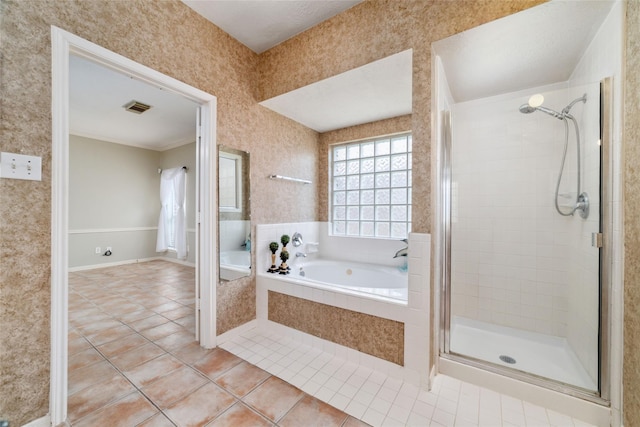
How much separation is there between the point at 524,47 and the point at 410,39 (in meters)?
0.75

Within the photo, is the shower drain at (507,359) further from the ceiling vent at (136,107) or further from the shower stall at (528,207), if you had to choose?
the ceiling vent at (136,107)

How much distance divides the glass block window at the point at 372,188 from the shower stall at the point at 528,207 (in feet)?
2.37

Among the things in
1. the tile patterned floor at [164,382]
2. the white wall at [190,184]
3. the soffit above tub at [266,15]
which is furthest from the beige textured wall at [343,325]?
the white wall at [190,184]

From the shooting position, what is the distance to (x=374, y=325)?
1825 millimetres

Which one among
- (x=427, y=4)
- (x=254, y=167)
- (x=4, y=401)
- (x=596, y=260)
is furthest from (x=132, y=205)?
(x=596, y=260)

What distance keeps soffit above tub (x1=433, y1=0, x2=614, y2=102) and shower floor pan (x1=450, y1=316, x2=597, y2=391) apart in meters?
2.11

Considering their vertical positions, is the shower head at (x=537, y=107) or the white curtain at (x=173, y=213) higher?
the shower head at (x=537, y=107)

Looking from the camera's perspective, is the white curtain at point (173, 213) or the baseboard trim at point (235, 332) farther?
the white curtain at point (173, 213)

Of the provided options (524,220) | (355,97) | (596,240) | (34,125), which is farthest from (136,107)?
(596,240)

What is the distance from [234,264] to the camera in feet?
7.72

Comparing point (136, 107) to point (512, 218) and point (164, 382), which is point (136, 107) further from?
point (512, 218)

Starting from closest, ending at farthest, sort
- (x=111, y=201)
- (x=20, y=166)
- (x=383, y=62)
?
(x=20, y=166), (x=383, y=62), (x=111, y=201)

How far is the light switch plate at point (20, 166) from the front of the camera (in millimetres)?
1187

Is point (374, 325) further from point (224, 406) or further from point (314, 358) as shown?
point (224, 406)
